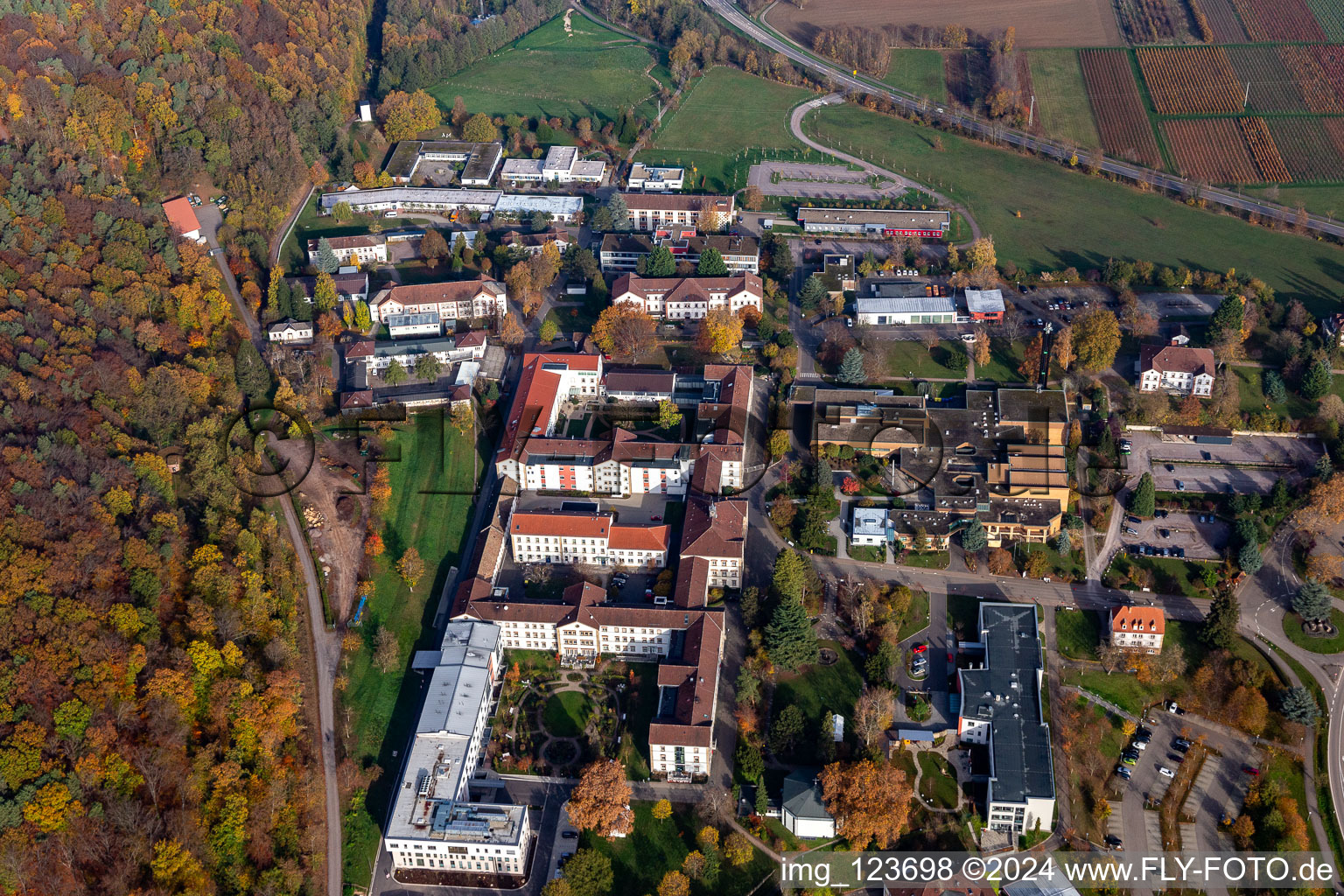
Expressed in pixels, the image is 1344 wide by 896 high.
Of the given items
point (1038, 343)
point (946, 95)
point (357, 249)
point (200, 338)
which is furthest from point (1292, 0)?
point (200, 338)

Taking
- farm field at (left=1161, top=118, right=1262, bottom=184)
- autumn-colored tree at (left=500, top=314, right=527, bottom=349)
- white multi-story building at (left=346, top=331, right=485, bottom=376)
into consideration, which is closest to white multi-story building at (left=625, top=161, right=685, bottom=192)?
autumn-colored tree at (left=500, top=314, right=527, bottom=349)

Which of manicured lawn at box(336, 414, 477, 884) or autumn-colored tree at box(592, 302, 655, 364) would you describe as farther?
autumn-colored tree at box(592, 302, 655, 364)

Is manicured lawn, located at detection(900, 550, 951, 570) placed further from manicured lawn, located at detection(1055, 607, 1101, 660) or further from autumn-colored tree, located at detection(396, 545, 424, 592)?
autumn-colored tree, located at detection(396, 545, 424, 592)

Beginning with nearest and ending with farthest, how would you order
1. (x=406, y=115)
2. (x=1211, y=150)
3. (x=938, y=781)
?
(x=938, y=781) < (x=1211, y=150) < (x=406, y=115)

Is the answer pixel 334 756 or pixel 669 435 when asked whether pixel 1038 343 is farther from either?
pixel 334 756

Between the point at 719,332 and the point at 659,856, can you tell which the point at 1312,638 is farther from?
the point at 719,332

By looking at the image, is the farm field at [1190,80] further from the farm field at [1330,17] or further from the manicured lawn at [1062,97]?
the farm field at [1330,17]

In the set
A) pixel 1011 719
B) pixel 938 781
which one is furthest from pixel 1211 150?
pixel 938 781

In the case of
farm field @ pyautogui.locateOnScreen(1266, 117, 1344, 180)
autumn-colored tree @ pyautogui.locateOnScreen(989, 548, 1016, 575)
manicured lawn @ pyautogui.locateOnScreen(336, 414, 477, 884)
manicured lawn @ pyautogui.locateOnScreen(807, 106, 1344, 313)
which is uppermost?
farm field @ pyautogui.locateOnScreen(1266, 117, 1344, 180)

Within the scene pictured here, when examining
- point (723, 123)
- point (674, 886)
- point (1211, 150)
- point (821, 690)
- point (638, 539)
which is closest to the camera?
point (674, 886)
